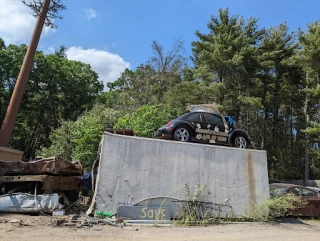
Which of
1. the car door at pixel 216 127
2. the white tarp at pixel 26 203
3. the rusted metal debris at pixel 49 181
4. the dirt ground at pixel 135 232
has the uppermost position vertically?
the car door at pixel 216 127

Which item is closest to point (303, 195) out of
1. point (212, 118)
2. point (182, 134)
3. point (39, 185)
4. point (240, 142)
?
point (240, 142)

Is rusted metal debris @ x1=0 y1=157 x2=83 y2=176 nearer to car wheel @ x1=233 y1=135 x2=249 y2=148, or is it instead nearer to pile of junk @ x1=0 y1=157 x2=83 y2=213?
pile of junk @ x1=0 y1=157 x2=83 y2=213

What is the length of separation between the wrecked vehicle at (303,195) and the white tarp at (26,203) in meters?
8.29

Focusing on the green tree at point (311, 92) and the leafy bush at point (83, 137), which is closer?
the leafy bush at point (83, 137)

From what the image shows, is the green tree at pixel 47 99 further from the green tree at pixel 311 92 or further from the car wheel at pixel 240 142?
the car wheel at pixel 240 142

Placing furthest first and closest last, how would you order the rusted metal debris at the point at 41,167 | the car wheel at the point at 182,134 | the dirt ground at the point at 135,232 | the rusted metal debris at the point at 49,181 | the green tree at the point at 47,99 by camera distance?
the green tree at the point at 47,99 < the car wheel at the point at 182,134 < the rusted metal debris at the point at 41,167 < the rusted metal debris at the point at 49,181 < the dirt ground at the point at 135,232

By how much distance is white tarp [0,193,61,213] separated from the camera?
33.0 ft

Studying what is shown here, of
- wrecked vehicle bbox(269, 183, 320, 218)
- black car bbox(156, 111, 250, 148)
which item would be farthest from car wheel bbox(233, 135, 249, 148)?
wrecked vehicle bbox(269, 183, 320, 218)

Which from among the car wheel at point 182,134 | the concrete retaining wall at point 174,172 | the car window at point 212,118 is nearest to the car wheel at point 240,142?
the concrete retaining wall at point 174,172

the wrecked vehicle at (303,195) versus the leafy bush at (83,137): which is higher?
the leafy bush at (83,137)

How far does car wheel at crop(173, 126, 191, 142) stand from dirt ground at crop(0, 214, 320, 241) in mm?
3419

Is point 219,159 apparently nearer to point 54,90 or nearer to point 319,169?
point 319,169

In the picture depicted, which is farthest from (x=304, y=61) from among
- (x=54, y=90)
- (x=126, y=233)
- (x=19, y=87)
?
(x=54, y=90)

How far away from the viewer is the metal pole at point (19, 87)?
18.3 meters
